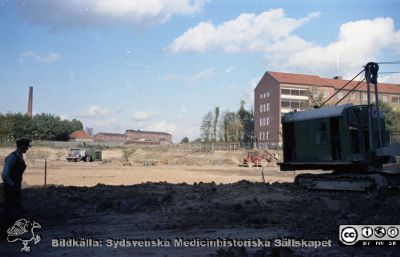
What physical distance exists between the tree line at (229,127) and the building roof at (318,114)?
84.1m

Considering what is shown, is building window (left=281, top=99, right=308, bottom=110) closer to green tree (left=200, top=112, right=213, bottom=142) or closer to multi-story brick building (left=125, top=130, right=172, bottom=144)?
green tree (left=200, top=112, right=213, bottom=142)

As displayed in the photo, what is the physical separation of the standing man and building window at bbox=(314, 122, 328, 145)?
9249mm

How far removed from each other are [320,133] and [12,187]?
9.51 meters

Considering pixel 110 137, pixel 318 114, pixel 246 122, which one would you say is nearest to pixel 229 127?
pixel 246 122

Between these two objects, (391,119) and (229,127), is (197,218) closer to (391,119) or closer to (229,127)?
(391,119)

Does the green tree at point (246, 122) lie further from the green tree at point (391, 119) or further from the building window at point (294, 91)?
the green tree at point (391, 119)

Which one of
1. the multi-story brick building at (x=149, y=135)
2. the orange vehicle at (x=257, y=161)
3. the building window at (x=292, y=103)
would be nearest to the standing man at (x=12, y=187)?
the orange vehicle at (x=257, y=161)

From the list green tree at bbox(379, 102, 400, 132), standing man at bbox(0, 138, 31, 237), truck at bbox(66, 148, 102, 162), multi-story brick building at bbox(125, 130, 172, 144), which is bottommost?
standing man at bbox(0, 138, 31, 237)

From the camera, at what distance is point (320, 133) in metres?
14.4

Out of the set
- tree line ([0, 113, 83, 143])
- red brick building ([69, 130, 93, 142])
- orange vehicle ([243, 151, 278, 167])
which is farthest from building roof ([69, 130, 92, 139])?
orange vehicle ([243, 151, 278, 167])

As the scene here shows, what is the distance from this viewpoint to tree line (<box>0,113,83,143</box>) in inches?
3381

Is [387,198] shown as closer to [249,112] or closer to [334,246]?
[334,246]

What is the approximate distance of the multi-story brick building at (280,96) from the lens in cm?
8900

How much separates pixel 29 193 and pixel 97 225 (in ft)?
16.8
